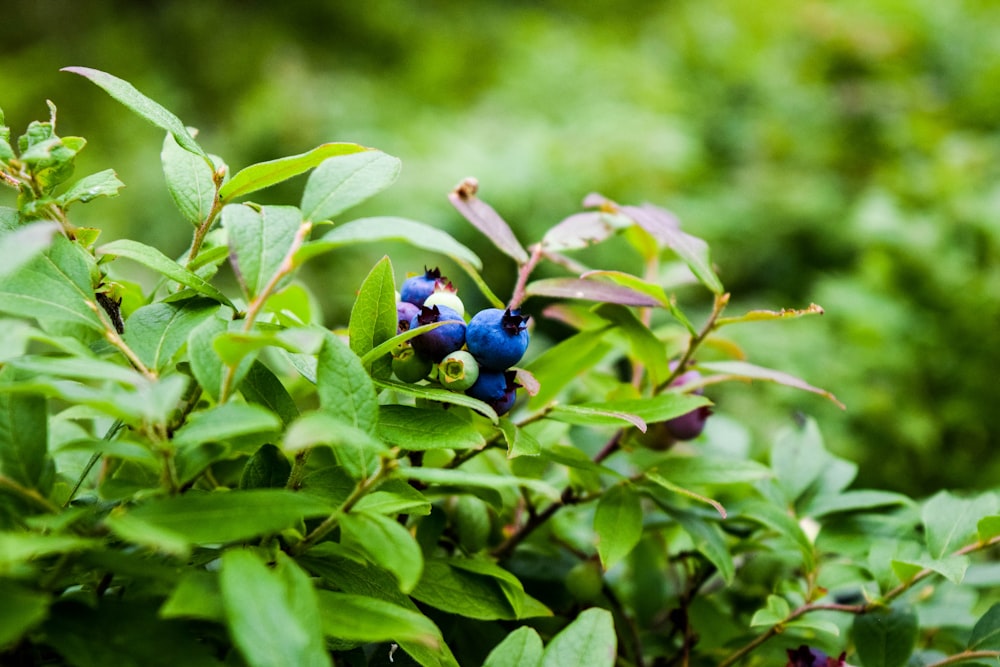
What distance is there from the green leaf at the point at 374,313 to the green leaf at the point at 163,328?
81 mm

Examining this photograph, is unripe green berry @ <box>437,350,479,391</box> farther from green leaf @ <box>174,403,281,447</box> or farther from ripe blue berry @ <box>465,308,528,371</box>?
green leaf @ <box>174,403,281,447</box>

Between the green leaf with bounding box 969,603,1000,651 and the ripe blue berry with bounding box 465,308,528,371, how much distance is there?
0.41m

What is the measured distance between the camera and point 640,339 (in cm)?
60

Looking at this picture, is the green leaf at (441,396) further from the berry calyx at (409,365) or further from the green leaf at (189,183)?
the green leaf at (189,183)

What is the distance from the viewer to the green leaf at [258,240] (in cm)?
41

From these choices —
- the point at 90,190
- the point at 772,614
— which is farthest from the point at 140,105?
the point at 772,614

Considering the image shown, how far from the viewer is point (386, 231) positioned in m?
0.38

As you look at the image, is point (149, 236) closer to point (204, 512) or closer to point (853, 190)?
point (853, 190)

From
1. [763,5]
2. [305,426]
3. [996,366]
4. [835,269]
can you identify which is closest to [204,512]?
[305,426]

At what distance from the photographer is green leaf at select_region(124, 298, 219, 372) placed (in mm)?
427

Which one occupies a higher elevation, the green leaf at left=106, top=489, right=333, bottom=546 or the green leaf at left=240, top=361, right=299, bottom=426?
the green leaf at left=106, top=489, right=333, bottom=546

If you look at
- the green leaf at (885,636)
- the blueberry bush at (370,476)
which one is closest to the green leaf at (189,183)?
the blueberry bush at (370,476)

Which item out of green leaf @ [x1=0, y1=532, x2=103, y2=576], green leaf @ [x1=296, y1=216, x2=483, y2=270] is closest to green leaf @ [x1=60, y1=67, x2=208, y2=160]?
green leaf @ [x1=296, y1=216, x2=483, y2=270]

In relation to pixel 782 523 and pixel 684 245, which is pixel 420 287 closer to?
pixel 684 245
